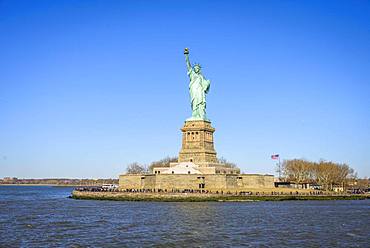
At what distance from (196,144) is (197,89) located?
29.0ft

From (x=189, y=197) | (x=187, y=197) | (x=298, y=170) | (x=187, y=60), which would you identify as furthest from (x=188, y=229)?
(x=298, y=170)

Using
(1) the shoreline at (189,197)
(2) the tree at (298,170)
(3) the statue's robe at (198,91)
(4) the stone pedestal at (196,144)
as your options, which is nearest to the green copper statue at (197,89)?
(3) the statue's robe at (198,91)

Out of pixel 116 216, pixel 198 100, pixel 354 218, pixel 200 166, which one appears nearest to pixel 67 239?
pixel 116 216

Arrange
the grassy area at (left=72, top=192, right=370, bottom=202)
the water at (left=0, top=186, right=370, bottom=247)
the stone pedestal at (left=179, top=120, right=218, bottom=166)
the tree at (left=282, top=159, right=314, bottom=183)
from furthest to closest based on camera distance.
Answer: the tree at (left=282, top=159, right=314, bottom=183), the stone pedestal at (left=179, top=120, right=218, bottom=166), the grassy area at (left=72, top=192, right=370, bottom=202), the water at (left=0, top=186, right=370, bottom=247)

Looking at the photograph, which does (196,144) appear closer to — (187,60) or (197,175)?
(197,175)

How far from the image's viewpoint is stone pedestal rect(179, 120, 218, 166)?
7025 cm

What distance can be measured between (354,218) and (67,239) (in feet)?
78.0

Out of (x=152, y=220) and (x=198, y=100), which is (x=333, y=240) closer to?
(x=152, y=220)

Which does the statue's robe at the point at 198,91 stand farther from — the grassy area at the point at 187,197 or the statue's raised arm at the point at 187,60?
the grassy area at the point at 187,197

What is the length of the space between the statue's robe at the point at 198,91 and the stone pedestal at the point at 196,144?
224 cm

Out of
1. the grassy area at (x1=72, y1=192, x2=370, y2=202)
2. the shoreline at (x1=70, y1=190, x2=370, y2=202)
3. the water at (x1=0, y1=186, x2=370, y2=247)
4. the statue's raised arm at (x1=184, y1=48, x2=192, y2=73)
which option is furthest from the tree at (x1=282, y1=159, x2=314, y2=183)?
the water at (x1=0, y1=186, x2=370, y2=247)

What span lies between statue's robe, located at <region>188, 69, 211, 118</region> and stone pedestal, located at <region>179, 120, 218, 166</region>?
2239 mm

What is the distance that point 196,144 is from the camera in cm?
7106

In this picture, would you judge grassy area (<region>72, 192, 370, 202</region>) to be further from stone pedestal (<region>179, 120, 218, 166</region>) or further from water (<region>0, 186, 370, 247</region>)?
water (<region>0, 186, 370, 247</region>)
